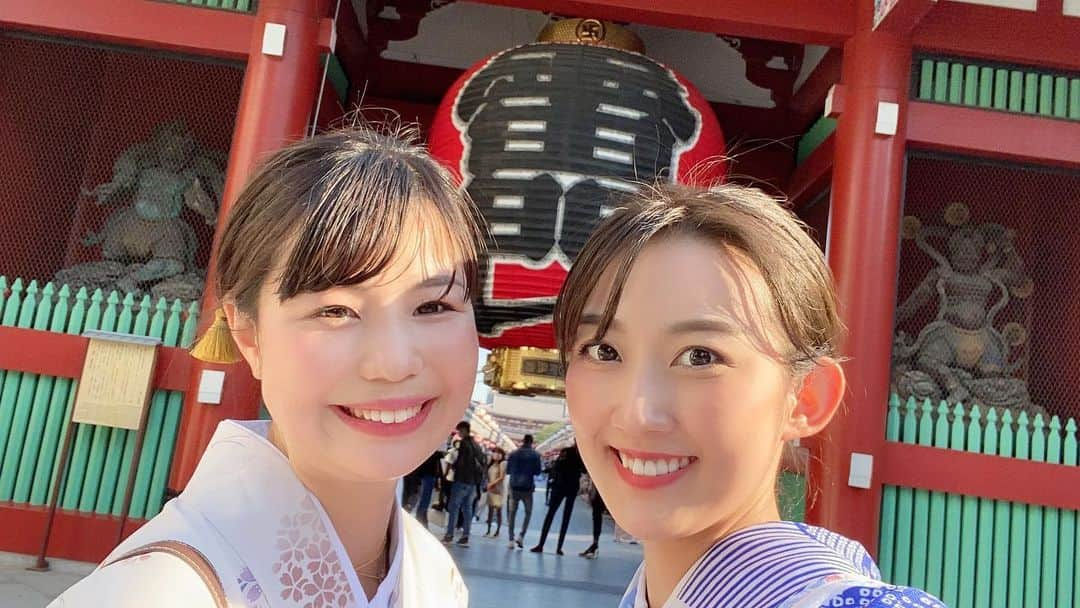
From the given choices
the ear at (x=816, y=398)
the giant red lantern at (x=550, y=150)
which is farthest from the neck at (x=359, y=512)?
the giant red lantern at (x=550, y=150)

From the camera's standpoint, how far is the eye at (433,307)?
3.28ft

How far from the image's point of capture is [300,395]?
950mm

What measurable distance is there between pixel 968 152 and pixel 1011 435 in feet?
5.14

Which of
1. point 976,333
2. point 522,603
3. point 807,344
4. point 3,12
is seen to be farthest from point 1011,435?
point 3,12

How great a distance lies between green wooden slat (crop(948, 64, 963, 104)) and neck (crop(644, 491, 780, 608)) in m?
4.26

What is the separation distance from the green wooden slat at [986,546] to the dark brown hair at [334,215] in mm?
3985

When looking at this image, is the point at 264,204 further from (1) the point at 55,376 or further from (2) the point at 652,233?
(1) the point at 55,376

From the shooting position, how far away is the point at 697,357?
2.81ft

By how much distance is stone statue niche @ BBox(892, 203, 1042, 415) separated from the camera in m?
4.54

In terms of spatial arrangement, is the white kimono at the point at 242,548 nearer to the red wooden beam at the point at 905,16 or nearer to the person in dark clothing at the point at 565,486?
the red wooden beam at the point at 905,16

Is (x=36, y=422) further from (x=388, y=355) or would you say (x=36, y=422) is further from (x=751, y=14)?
(x=751, y=14)

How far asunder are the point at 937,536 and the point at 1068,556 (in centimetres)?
65

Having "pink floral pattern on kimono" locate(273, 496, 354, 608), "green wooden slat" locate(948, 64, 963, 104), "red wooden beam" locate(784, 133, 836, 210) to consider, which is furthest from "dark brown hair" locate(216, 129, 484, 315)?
"green wooden slat" locate(948, 64, 963, 104)

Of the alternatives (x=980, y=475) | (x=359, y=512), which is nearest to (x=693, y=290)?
(x=359, y=512)
